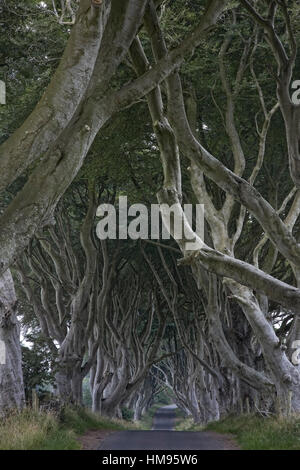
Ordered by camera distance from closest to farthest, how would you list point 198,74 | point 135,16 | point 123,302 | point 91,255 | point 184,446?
point 135,16 → point 184,446 → point 198,74 → point 91,255 → point 123,302

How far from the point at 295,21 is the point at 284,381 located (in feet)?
26.0

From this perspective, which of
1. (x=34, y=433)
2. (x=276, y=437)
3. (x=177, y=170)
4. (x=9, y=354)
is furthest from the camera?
(x=9, y=354)

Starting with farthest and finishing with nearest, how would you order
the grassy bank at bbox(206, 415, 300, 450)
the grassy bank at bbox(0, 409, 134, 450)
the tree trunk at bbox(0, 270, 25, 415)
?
the tree trunk at bbox(0, 270, 25, 415), the grassy bank at bbox(206, 415, 300, 450), the grassy bank at bbox(0, 409, 134, 450)

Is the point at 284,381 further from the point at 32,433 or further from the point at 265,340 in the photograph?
the point at 32,433

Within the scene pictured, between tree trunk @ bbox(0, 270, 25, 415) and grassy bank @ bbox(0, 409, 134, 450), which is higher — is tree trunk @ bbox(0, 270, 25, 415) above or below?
above

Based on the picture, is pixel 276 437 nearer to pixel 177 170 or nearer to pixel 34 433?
pixel 34 433

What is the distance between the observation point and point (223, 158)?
50.3 ft

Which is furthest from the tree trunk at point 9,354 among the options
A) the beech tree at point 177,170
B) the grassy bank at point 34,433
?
the grassy bank at point 34,433

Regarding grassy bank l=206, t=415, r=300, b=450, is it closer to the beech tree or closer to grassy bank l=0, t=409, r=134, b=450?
the beech tree

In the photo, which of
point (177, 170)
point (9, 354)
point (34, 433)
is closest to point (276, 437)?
point (34, 433)

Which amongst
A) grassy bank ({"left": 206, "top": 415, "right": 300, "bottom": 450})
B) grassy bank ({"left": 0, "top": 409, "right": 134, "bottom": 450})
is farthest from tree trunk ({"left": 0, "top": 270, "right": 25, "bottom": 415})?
grassy bank ({"left": 206, "top": 415, "right": 300, "bottom": 450})

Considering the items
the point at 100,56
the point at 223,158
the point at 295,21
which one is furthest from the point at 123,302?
the point at 100,56

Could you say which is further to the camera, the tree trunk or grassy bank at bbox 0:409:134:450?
the tree trunk

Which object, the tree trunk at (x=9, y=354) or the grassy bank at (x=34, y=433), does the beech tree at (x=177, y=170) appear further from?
the grassy bank at (x=34, y=433)
